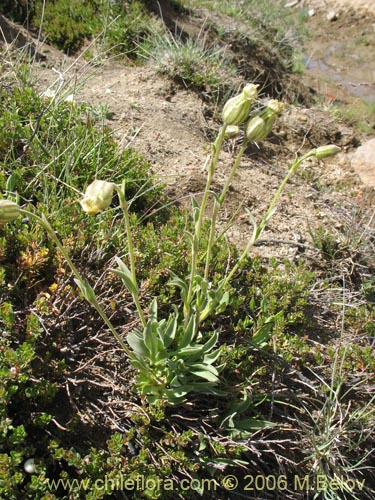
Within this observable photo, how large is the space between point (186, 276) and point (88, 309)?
0.47 meters

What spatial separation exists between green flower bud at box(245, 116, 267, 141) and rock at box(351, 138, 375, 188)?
9.15 ft

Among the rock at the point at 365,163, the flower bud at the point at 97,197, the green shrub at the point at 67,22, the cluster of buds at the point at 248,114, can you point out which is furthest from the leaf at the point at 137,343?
the green shrub at the point at 67,22

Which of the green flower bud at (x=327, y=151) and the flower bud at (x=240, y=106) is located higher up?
the flower bud at (x=240, y=106)

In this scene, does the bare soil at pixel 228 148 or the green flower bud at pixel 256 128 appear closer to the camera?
the green flower bud at pixel 256 128

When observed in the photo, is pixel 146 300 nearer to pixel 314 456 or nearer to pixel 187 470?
pixel 187 470

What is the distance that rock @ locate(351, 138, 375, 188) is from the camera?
4.07 m

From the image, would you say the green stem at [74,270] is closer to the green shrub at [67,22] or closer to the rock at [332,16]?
the green shrub at [67,22]

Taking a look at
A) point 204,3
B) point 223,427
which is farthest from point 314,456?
point 204,3

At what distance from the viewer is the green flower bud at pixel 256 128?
1.54 metres

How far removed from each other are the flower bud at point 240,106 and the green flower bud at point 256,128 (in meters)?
0.04

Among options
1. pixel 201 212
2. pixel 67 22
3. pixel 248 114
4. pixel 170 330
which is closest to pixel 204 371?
pixel 170 330

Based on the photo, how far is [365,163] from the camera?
414cm

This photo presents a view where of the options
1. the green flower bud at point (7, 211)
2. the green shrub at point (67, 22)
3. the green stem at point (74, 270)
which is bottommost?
the green shrub at point (67, 22)

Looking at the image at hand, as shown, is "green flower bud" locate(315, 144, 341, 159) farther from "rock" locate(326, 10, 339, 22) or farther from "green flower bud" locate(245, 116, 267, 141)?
"rock" locate(326, 10, 339, 22)
